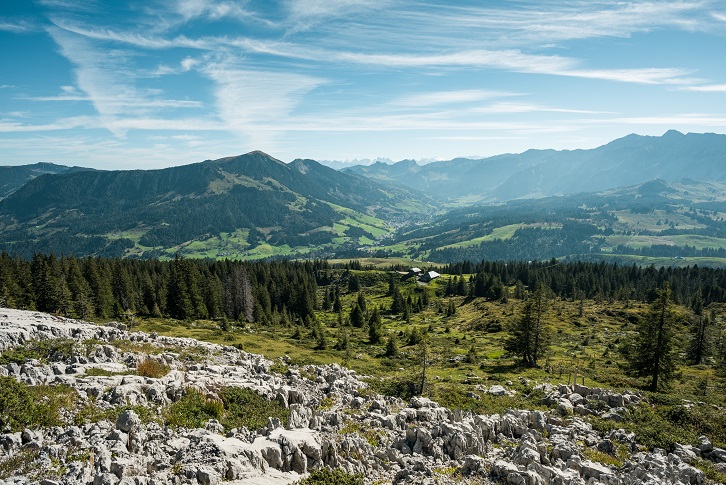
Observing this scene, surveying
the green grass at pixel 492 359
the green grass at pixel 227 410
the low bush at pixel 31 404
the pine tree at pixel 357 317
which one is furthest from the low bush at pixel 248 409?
the pine tree at pixel 357 317

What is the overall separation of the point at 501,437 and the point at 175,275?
8607cm

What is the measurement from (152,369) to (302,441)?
15.9 m

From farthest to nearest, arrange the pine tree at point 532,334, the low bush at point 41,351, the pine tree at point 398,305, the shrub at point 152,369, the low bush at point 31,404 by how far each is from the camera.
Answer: the pine tree at point 398,305 → the pine tree at point 532,334 → the shrub at point 152,369 → the low bush at point 41,351 → the low bush at point 31,404

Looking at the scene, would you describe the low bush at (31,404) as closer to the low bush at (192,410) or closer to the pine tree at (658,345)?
the low bush at (192,410)

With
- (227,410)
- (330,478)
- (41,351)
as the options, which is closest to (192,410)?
(227,410)

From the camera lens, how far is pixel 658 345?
153ft

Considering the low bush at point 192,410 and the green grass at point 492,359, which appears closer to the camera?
the low bush at point 192,410

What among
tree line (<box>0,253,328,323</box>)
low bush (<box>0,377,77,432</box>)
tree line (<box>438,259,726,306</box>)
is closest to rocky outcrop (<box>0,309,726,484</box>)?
low bush (<box>0,377,77,432</box>)

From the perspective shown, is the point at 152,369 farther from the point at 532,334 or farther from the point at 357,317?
the point at 357,317

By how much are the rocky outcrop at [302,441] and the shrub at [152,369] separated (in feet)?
3.23

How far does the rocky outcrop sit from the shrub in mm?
983

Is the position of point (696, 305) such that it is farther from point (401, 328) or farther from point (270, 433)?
point (270, 433)

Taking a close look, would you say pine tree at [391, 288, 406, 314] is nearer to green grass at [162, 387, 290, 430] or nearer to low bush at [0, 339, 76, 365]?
green grass at [162, 387, 290, 430]

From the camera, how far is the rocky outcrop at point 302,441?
18703mm
